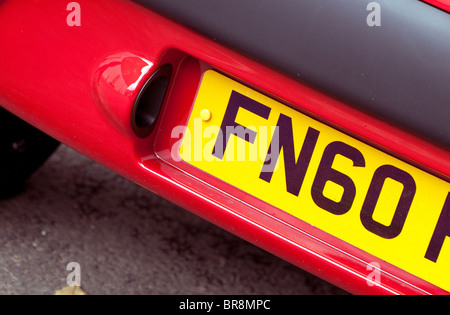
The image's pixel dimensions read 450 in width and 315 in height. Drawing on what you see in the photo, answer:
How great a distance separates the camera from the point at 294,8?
4.48 feet

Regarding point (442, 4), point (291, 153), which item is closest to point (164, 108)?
point (291, 153)

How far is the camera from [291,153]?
1.53 metres

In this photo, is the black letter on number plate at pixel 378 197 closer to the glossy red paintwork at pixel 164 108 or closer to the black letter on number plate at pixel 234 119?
the glossy red paintwork at pixel 164 108

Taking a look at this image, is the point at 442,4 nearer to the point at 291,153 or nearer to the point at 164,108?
the point at 291,153

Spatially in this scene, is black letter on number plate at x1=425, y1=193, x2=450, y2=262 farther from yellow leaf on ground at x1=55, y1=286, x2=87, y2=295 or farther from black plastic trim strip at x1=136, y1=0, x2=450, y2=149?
yellow leaf on ground at x1=55, y1=286, x2=87, y2=295

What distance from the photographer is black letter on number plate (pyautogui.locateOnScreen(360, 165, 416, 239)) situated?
147cm

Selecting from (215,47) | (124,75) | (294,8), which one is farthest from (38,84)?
(294,8)

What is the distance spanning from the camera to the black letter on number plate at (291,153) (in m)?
1.51

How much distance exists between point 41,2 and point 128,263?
847 millimetres

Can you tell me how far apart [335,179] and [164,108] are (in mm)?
401

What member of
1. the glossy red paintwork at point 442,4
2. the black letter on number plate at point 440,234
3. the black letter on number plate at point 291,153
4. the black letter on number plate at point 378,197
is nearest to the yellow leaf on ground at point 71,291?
the black letter on number plate at point 291,153

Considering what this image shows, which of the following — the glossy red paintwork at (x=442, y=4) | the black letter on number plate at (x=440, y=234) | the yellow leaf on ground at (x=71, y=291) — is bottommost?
the yellow leaf on ground at (x=71, y=291)

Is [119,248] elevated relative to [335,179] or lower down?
lower down
